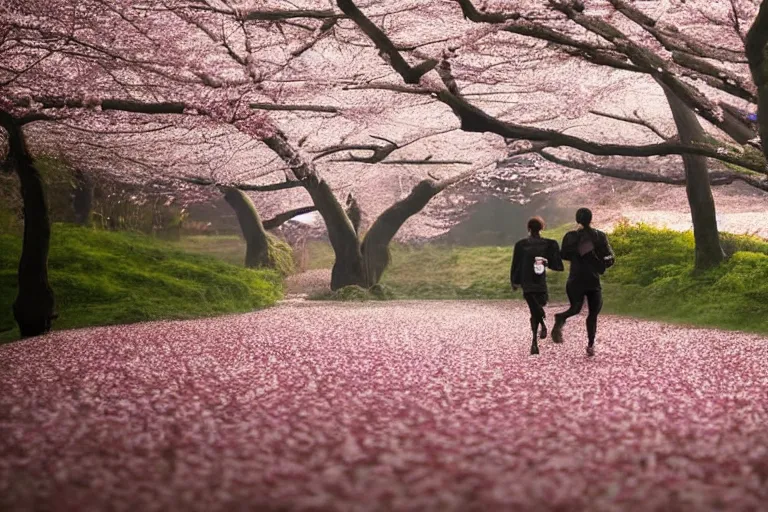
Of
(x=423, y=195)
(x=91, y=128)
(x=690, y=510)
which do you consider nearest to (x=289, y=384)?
(x=690, y=510)

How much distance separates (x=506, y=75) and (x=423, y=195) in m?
8.62

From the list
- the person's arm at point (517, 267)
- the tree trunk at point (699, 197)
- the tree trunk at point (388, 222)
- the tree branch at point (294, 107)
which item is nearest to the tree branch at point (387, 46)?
the person's arm at point (517, 267)

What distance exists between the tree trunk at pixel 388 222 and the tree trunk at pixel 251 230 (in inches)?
202

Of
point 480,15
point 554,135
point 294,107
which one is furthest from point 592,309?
point 294,107

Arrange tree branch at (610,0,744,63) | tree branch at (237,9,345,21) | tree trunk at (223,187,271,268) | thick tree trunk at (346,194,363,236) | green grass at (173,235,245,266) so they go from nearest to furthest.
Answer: tree branch at (610,0,744,63), tree branch at (237,9,345,21), thick tree trunk at (346,194,363,236), tree trunk at (223,187,271,268), green grass at (173,235,245,266)

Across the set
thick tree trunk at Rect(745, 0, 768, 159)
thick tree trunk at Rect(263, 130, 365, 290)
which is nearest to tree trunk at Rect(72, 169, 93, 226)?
thick tree trunk at Rect(263, 130, 365, 290)

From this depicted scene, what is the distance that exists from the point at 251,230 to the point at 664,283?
16907mm

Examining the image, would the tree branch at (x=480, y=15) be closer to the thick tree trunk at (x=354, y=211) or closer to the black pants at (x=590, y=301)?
the black pants at (x=590, y=301)

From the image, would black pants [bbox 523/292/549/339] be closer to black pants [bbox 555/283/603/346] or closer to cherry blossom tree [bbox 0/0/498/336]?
black pants [bbox 555/283/603/346]

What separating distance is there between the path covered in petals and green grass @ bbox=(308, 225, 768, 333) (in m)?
4.68

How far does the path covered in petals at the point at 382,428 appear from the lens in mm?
3818

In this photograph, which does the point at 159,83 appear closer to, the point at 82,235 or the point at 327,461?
the point at 82,235

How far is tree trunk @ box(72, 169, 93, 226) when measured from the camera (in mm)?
26172

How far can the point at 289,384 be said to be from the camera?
23.8ft
